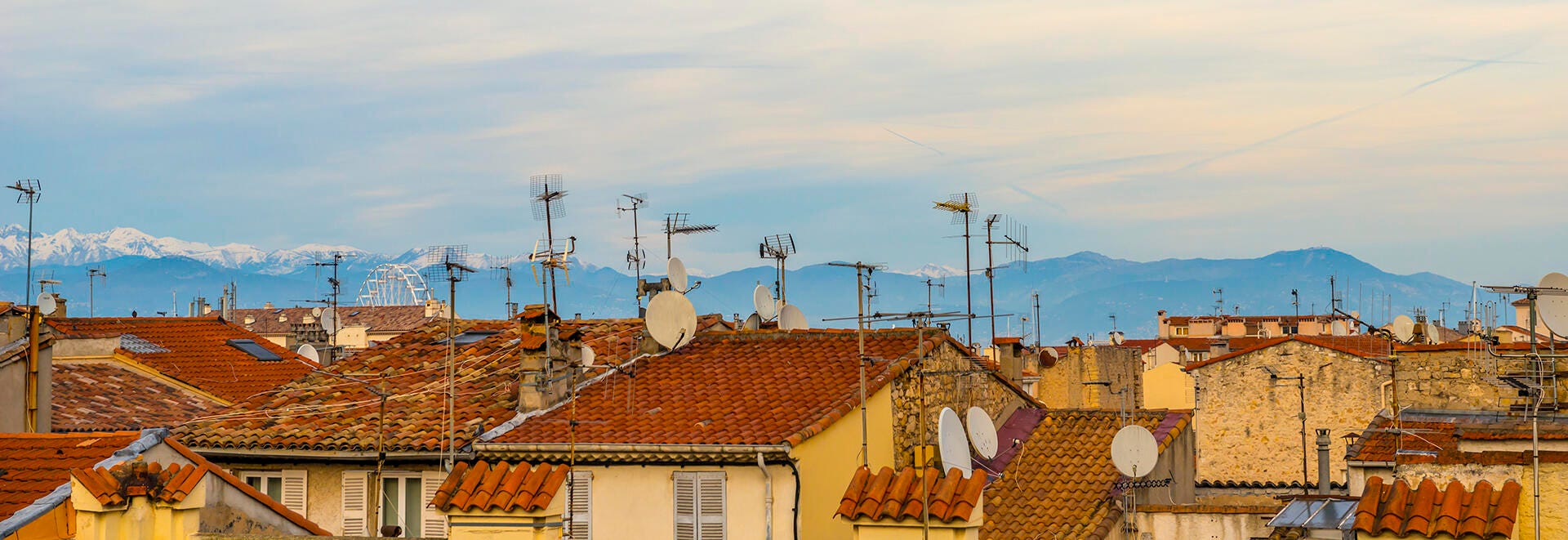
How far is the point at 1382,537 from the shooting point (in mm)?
9250

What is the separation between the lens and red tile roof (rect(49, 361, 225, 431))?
95.1ft

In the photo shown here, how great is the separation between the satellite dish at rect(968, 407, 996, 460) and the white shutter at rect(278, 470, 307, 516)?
28.2ft

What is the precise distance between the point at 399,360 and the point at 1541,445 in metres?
16.4

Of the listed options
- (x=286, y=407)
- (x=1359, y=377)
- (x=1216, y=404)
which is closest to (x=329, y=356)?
(x=286, y=407)

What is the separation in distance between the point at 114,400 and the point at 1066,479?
20.4 meters

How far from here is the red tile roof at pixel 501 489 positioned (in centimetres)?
1059

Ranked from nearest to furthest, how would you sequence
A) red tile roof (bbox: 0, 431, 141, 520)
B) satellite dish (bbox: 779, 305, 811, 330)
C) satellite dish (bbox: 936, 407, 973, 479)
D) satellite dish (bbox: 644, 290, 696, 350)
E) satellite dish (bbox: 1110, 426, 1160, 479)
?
red tile roof (bbox: 0, 431, 141, 520) < satellite dish (bbox: 936, 407, 973, 479) < satellite dish (bbox: 1110, 426, 1160, 479) < satellite dish (bbox: 644, 290, 696, 350) < satellite dish (bbox: 779, 305, 811, 330)

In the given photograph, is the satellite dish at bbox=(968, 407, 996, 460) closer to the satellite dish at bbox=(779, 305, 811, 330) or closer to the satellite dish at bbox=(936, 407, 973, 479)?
the satellite dish at bbox=(936, 407, 973, 479)

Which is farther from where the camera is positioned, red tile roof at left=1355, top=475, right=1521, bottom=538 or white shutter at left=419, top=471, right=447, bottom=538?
white shutter at left=419, top=471, right=447, bottom=538

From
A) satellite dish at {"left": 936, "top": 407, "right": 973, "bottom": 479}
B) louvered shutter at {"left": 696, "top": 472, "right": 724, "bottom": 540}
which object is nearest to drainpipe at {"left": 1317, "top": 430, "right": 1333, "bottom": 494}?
satellite dish at {"left": 936, "top": 407, "right": 973, "bottom": 479}

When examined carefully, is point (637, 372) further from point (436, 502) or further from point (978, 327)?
point (978, 327)

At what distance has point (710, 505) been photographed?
58.9 ft

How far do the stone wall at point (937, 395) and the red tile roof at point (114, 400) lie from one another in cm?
1394

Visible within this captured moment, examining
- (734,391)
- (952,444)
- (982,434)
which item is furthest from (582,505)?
(982,434)
